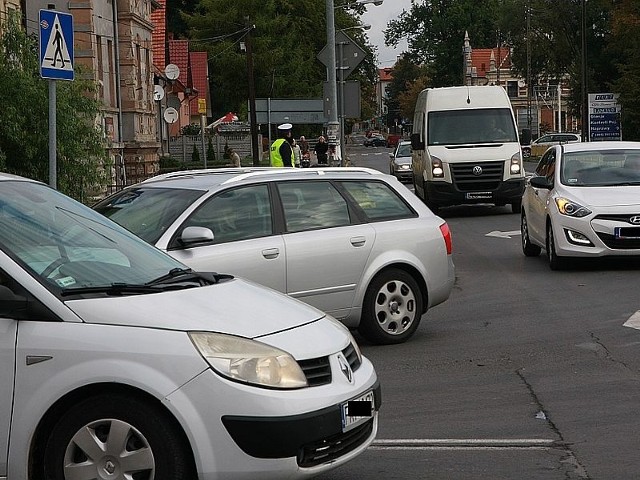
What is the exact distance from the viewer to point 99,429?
17.5 feet

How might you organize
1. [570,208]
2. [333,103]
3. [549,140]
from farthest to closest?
[549,140] → [333,103] → [570,208]

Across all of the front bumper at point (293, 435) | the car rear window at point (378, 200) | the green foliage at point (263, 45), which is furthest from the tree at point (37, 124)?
the green foliage at point (263, 45)

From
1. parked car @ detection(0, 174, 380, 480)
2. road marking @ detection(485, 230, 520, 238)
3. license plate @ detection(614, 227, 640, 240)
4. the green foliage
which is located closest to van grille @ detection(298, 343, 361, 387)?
parked car @ detection(0, 174, 380, 480)

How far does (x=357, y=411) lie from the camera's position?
5.71m

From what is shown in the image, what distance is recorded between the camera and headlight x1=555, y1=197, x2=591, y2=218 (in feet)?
51.5

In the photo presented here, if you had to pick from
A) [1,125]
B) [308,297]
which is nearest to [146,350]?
[308,297]

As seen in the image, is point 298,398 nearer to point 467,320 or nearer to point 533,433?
point 533,433

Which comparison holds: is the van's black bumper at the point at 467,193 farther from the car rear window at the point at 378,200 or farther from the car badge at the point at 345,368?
the car badge at the point at 345,368

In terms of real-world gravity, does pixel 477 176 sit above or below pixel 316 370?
below

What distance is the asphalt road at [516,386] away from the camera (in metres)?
6.72

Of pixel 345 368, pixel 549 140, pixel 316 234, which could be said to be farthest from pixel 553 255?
pixel 549 140

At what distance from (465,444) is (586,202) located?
913cm

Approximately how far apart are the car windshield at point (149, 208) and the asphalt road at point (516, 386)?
1923 millimetres

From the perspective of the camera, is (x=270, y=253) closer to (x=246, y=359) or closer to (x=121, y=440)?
(x=246, y=359)
